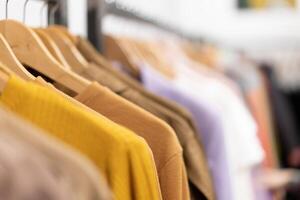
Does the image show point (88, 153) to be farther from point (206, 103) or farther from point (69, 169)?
point (206, 103)

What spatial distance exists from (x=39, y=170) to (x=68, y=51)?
60 centimetres

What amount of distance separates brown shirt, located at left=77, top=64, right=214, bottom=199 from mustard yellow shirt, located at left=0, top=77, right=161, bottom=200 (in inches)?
10.0

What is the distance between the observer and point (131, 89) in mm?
945

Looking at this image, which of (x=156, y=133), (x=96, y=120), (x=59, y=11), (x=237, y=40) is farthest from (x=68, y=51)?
(x=237, y=40)

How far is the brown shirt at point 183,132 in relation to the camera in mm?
919

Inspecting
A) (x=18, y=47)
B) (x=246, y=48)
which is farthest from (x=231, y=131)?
(x=246, y=48)

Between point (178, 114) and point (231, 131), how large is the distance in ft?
0.84

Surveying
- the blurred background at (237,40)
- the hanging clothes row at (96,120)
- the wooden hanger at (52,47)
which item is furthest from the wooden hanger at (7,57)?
the blurred background at (237,40)

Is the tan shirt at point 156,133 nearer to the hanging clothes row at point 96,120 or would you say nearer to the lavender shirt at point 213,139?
the hanging clothes row at point 96,120

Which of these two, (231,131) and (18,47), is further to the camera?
(231,131)

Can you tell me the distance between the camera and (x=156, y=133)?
79cm

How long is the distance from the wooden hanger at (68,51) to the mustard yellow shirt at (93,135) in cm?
33

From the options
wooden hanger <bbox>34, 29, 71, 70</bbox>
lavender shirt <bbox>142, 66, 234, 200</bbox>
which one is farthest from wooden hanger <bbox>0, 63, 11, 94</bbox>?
lavender shirt <bbox>142, 66, 234, 200</bbox>

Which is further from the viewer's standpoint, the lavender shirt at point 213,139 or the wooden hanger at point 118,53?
the wooden hanger at point 118,53
